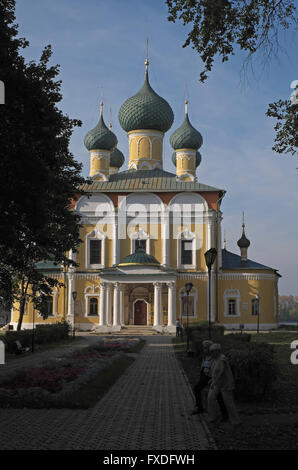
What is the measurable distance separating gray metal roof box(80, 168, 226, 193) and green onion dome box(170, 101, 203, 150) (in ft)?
9.76

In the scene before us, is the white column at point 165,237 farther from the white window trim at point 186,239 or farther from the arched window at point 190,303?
the arched window at point 190,303

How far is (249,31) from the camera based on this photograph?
8688 millimetres

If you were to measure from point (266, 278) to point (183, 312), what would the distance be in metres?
7.39

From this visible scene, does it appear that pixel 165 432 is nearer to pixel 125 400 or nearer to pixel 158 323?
pixel 125 400

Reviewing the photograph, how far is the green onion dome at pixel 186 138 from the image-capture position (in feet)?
162

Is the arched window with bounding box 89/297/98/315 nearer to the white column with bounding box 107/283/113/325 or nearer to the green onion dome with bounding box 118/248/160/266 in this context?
the white column with bounding box 107/283/113/325

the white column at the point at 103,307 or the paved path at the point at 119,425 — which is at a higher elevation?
the white column at the point at 103,307

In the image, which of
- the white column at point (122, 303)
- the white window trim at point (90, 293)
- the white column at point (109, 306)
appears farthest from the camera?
the white window trim at point (90, 293)

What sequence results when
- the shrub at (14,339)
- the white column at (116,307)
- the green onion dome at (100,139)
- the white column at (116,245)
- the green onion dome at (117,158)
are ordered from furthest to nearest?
the green onion dome at (117,158)
the green onion dome at (100,139)
the white column at (116,245)
the white column at (116,307)
the shrub at (14,339)

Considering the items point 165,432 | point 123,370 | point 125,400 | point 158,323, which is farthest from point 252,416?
point 158,323

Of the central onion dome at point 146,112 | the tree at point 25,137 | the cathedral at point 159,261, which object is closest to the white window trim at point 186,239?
the cathedral at point 159,261

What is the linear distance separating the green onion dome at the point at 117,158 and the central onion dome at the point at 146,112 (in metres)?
8.36

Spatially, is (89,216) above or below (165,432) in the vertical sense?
above

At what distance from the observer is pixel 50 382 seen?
1295cm
